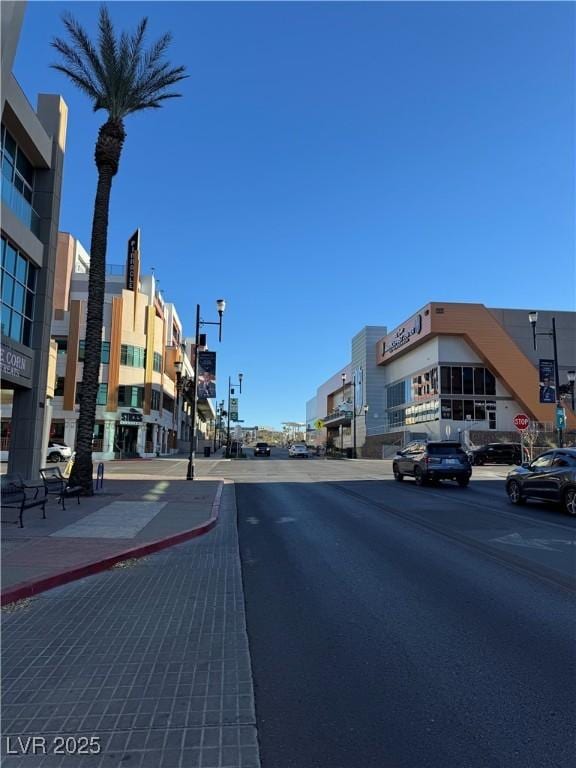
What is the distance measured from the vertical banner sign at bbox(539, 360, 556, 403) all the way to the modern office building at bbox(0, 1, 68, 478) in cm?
2370

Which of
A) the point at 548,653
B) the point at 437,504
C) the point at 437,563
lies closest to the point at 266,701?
the point at 548,653

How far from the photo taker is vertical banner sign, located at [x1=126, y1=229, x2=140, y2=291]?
180 feet

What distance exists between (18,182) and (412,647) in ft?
66.7

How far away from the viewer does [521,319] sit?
2318 inches

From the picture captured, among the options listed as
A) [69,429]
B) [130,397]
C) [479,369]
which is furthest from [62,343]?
[479,369]

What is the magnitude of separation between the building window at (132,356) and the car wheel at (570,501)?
146 feet

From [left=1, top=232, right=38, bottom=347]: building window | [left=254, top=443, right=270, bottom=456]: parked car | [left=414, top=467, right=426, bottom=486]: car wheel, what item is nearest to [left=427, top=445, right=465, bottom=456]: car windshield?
[left=414, top=467, right=426, bottom=486]: car wheel

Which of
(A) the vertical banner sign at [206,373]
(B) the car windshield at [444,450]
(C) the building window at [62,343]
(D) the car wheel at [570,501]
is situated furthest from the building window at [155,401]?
(D) the car wheel at [570,501]

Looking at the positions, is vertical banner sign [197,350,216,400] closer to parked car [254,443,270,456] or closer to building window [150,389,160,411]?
building window [150,389,160,411]

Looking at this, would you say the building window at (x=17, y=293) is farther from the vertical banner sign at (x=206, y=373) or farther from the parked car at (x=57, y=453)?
the parked car at (x=57, y=453)

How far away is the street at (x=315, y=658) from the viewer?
11.5 ft

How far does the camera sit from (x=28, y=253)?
19.7 metres

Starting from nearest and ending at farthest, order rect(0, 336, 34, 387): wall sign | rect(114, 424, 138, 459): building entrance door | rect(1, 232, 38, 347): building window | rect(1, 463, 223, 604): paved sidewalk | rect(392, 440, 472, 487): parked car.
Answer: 1. rect(1, 463, 223, 604): paved sidewalk
2. rect(0, 336, 34, 387): wall sign
3. rect(1, 232, 38, 347): building window
4. rect(392, 440, 472, 487): parked car
5. rect(114, 424, 138, 459): building entrance door

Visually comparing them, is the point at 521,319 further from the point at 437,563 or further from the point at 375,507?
the point at 437,563
